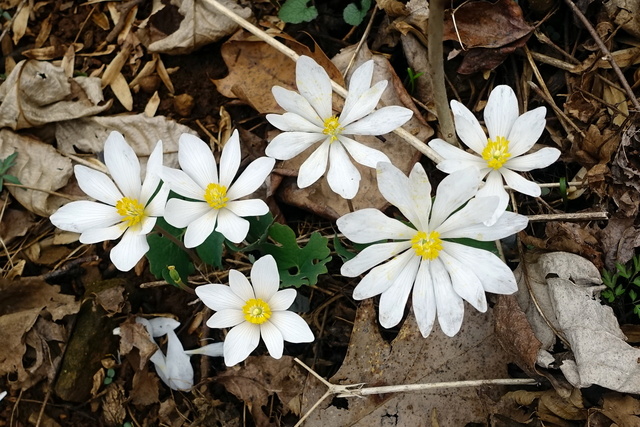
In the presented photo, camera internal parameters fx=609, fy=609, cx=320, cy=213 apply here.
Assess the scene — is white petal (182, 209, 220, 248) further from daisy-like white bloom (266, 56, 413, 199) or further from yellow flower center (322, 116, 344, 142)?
yellow flower center (322, 116, 344, 142)

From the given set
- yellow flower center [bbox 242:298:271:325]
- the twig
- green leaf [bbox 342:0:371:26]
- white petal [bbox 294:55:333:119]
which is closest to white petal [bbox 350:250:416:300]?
yellow flower center [bbox 242:298:271:325]

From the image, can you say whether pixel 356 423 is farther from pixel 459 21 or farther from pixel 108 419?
pixel 459 21

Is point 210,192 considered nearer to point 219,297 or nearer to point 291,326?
point 219,297

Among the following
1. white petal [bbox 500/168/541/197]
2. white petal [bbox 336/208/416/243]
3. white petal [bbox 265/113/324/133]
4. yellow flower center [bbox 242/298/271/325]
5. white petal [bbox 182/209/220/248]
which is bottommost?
yellow flower center [bbox 242/298/271/325]

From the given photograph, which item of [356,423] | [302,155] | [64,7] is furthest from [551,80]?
[64,7]

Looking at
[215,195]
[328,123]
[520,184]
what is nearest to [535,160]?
[520,184]

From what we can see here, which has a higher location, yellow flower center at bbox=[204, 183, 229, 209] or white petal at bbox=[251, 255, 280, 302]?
yellow flower center at bbox=[204, 183, 229, 209]
